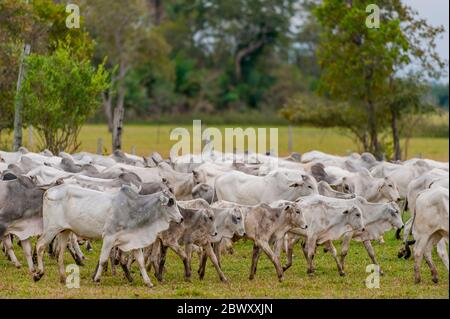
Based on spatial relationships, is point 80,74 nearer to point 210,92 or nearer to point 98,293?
point 98,293

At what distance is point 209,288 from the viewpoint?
1247 cm

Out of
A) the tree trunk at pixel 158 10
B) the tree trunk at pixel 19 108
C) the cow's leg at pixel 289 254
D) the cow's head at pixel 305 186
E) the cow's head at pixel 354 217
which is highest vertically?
the tree trunk at pixel 158 10

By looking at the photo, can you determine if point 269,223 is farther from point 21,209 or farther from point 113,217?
point 21,209

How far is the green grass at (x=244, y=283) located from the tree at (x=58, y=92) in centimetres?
1005

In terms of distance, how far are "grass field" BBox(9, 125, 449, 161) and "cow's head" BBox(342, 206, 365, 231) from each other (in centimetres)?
2211

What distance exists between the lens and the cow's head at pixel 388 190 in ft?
57.7

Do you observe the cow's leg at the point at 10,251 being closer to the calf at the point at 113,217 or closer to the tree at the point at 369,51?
the calf at the point at 113,217

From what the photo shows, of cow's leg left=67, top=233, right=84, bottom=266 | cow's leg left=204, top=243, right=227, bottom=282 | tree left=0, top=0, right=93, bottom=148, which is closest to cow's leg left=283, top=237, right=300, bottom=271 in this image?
cow's leg left=204, top=243, right=227, bottom=282

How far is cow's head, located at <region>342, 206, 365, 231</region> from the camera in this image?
13.9 meters

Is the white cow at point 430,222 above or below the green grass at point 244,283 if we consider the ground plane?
above

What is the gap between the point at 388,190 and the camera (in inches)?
696


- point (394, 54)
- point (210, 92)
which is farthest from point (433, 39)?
point (210, 92)

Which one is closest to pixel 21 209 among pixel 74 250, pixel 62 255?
pixel 62 255

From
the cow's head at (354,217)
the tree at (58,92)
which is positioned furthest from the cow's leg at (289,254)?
the tree at (58,92)
